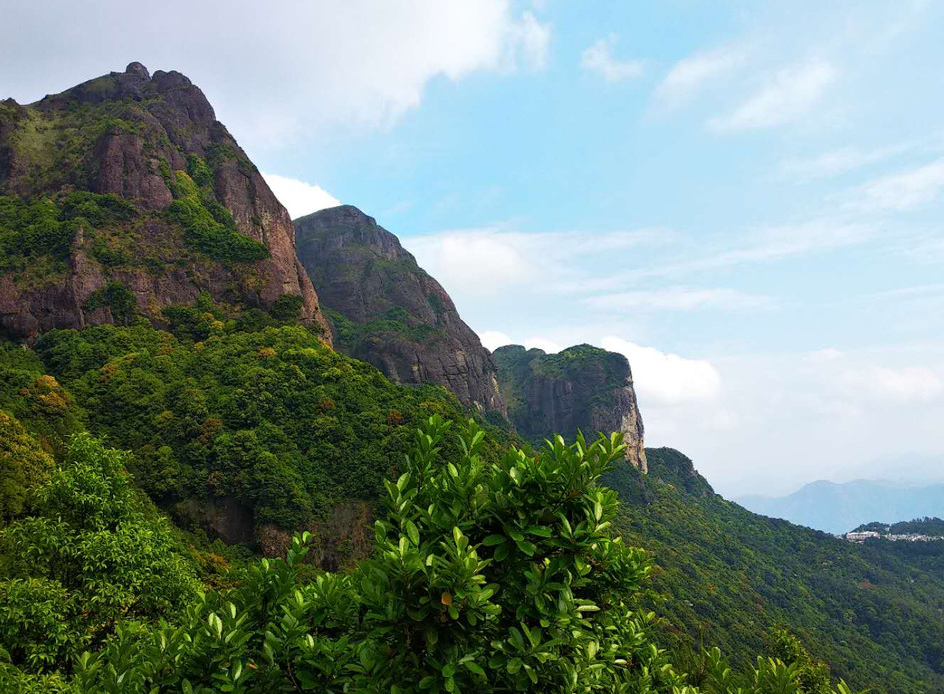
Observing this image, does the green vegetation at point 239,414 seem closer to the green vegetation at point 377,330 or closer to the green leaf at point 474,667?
the green leaf at point 474,667

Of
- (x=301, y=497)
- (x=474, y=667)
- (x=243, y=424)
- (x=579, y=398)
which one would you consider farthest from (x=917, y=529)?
(x=474, y=667)

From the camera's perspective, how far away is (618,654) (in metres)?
5.91

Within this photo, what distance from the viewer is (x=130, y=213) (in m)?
53.9

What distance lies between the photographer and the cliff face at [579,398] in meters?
116

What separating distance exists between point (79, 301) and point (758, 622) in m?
76.5

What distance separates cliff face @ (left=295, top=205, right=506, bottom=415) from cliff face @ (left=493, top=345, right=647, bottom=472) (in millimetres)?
20907

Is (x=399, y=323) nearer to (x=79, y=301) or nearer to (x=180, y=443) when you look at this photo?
(x=79, y=301)

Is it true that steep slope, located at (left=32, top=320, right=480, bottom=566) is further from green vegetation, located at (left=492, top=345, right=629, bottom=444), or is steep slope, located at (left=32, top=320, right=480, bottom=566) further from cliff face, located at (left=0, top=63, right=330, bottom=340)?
green vegetation, located at (left=492, top=345, right=629, bottom=444)

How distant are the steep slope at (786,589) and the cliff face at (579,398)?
1442 cm

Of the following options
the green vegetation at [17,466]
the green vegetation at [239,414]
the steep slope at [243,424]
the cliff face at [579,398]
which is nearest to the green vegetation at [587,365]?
the cliff face at [579,398]

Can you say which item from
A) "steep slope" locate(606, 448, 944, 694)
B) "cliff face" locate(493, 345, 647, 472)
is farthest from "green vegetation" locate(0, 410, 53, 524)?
"cliff face" locate(493, 345, 647, 472)

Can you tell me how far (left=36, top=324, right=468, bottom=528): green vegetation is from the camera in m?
34.2

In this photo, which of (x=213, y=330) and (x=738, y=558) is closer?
(x=213, y=330)

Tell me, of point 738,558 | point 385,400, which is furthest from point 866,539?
point 385,400
